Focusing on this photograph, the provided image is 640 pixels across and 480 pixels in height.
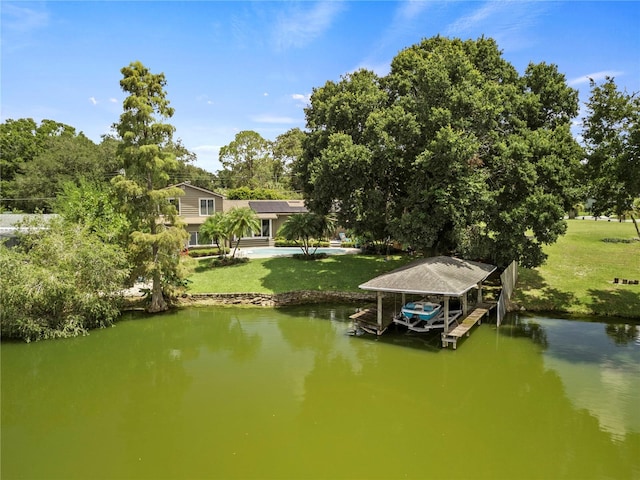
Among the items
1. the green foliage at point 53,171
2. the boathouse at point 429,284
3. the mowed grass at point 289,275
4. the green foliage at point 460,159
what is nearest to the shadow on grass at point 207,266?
the mowed grass at point 289,275

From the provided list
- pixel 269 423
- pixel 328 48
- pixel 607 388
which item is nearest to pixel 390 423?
pixel 269 423

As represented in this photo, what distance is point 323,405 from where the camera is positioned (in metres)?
10.4

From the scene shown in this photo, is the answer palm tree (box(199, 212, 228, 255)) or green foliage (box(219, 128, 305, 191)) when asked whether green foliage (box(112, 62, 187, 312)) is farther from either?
green foliage (box(219, 128, 305, 191))

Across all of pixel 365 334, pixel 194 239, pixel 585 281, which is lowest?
pixel 365 334

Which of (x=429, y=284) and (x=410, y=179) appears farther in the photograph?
(x=410, y=179)

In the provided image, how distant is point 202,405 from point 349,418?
12.7 feet

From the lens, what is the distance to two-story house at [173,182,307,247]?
3228 centimetres

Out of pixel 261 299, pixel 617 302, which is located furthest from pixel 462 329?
pixel 261 299

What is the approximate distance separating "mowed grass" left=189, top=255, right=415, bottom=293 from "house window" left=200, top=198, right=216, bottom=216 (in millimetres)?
6336

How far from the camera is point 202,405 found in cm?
1046

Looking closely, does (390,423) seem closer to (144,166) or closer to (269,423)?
(269,423)

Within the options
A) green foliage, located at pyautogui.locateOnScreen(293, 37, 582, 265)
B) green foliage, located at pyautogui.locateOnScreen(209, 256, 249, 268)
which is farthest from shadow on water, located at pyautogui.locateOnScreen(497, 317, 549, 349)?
green foliage, located at pyautogui.locateOnScreen(209, 256, 249, 268)

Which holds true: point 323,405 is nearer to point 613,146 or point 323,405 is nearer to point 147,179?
point 147,179

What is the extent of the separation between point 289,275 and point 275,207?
14.0 metres
